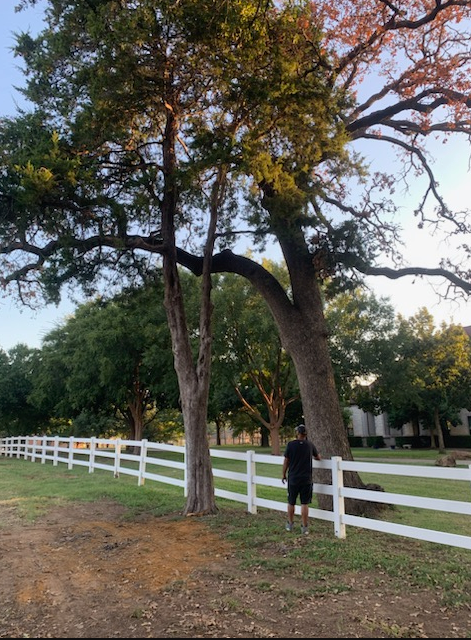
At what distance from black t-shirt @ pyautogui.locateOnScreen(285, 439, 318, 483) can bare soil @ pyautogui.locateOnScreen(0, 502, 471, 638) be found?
0.82 m

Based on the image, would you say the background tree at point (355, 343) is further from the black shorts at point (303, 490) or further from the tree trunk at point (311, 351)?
the black shorts at point (303, 490)

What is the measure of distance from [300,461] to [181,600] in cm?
→ 314

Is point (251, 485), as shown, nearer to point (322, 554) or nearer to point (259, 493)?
point (322, 554)

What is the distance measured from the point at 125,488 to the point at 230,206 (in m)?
7.72

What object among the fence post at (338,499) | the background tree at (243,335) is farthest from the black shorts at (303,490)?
the background tree at (243,335)

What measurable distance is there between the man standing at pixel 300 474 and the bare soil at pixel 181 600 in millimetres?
447

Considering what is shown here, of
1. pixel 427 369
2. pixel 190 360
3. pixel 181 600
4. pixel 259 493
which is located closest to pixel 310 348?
pixel 190 360

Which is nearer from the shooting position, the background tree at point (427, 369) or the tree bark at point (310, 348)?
the tree bark at point (310, 348)

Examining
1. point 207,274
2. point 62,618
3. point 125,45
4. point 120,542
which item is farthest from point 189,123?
point 62,618

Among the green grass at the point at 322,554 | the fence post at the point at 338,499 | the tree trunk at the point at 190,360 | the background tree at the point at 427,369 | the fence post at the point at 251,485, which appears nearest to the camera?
the green grass at the point at 322,554

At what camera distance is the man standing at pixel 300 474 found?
7.49 m

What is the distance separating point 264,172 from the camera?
29.1 ft

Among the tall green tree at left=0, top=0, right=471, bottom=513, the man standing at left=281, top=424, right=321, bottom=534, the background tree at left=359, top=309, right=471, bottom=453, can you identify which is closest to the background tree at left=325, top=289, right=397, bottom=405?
the background tree at left=359, top=309, right=471, bottom=453

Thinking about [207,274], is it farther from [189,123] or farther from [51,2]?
[51,2]
